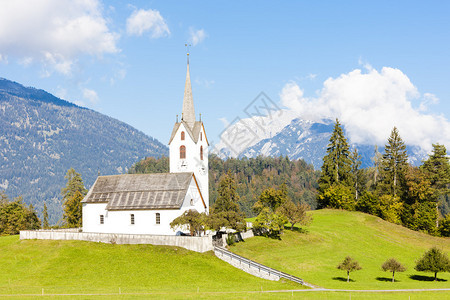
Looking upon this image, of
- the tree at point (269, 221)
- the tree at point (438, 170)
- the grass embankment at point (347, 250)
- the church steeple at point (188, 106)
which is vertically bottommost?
the grass embankment at point (347, 250)

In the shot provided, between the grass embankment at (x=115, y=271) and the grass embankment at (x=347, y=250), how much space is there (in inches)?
296

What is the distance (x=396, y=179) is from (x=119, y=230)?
214 feet

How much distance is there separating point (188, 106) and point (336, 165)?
43856mm

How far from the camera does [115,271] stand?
45594mm

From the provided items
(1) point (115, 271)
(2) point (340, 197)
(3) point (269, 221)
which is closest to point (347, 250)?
(3) point (269, 221)

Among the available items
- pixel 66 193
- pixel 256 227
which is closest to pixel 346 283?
pixel 256 227

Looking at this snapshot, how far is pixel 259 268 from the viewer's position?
4772cm

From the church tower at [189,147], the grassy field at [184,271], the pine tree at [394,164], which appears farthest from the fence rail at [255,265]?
the pine tree at [394,164]

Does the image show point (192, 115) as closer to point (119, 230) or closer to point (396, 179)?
point (119, 230)

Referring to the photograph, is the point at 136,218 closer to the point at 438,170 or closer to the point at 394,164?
the point at 394,164

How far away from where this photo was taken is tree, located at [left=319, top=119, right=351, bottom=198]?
10149 cm

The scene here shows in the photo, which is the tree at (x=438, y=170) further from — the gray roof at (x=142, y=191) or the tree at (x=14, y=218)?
the tree at (x=14, y=218)

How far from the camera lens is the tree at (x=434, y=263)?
53.1 m

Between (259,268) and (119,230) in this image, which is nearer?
(259,268)
